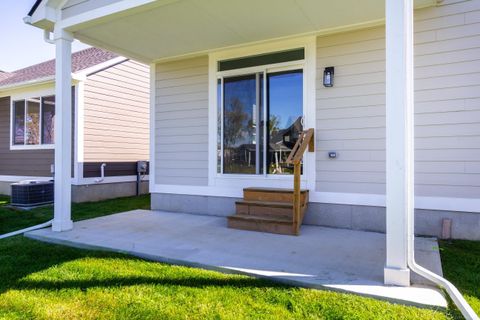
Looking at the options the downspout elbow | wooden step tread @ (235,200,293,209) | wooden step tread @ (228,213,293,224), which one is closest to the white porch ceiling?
wooden step tread @ (235,200,293,209)

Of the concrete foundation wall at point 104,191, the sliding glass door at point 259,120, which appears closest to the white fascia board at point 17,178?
the concrete foundation wall at point 104,191

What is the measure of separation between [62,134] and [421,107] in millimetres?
4664

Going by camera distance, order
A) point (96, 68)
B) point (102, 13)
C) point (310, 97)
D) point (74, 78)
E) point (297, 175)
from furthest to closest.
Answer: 1. point (96, 68)
2. point (74, 78)
3. point (310, 97)
4. point (102, 13)
5. point (297, 175)

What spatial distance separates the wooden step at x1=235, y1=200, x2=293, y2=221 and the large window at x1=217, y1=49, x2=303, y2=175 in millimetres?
685

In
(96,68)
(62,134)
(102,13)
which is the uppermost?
(96,68)

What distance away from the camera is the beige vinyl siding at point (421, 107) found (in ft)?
13.1

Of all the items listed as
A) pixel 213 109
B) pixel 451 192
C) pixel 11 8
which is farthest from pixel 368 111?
pixel 11 8

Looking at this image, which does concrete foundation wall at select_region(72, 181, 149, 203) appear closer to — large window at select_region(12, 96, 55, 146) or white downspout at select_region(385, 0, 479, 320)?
large window at select_region(12, 96, 55, 146)

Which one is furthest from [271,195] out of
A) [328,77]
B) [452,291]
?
[452,291]

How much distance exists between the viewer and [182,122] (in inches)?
237

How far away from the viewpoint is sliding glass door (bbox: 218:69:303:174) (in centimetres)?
514

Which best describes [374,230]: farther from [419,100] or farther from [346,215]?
[419,100]

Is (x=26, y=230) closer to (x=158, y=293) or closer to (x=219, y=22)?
(x=158, y=293)

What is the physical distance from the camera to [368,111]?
4.52 metres
